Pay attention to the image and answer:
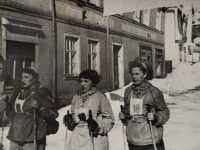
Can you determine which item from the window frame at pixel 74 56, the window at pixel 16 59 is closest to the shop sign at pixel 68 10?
the window frame at pixel 74 56

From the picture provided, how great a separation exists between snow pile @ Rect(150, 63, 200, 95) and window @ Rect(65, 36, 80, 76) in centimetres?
66

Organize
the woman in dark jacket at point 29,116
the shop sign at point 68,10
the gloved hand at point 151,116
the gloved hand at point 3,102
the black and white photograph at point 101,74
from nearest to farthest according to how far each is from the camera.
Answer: the gloved hand at point 151,116, the black and white photograph at point 101,74, the woman in dark jacket at point 29,116, the gloved hand at point 3,102, the shop sign at point 68,10

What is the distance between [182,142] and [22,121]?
A: 1.04 meters

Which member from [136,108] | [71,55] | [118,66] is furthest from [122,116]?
[71,55]

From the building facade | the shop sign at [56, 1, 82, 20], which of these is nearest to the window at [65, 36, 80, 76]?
the building facade

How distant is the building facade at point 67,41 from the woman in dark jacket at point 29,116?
26cm

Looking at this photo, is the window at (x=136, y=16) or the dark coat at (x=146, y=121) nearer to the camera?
the dark coat at (x=146, y=121)

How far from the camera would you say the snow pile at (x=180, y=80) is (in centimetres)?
186

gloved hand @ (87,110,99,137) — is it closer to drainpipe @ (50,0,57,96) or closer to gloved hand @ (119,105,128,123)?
gloved hand @ (119,105,128,123)

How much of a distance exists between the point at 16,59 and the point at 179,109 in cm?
125

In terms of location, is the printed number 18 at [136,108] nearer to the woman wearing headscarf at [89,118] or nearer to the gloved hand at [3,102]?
the woman wearing headscarf at [89,118]

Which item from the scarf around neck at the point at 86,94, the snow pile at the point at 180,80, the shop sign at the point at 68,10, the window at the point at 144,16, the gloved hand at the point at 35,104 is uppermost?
the shop sign at the point at 68,10

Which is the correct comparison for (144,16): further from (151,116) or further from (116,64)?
(151,116)

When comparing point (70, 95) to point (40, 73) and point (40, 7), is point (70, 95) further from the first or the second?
point (40, 7)
